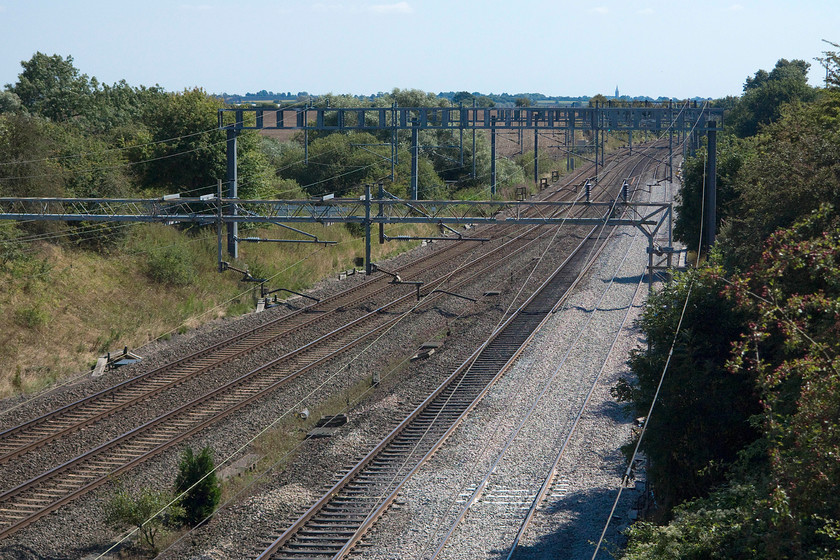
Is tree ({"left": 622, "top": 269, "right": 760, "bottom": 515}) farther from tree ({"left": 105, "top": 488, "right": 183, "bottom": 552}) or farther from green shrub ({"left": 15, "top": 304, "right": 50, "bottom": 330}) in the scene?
green shrub ({"left": 15, "top": 304, "right": 50, "bottom": 330})

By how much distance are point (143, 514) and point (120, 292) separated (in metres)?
12.9

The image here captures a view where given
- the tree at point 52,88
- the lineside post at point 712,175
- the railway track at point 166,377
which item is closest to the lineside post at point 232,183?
the railway track at point 166,377

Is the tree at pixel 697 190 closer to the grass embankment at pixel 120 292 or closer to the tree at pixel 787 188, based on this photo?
the tree at pixel 787 188

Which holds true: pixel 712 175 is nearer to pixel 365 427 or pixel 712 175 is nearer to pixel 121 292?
pixel 365 427

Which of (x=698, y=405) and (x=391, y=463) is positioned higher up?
(x=698, y=405)

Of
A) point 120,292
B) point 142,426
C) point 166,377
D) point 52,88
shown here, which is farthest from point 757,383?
point 52,88

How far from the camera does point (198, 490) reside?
34.1 ft

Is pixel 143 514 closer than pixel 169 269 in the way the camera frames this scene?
Yes

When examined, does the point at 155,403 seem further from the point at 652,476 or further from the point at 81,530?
the point at 652,476

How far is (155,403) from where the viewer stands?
14664 millimetres

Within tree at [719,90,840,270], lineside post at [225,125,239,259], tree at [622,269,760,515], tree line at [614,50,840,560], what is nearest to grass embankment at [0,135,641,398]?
lineside post at [225,125,239,259]

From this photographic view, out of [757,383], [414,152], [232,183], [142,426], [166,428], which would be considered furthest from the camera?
[414,152]

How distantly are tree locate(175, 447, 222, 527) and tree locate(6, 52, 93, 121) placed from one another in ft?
128

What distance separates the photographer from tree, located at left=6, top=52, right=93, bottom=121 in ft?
151
